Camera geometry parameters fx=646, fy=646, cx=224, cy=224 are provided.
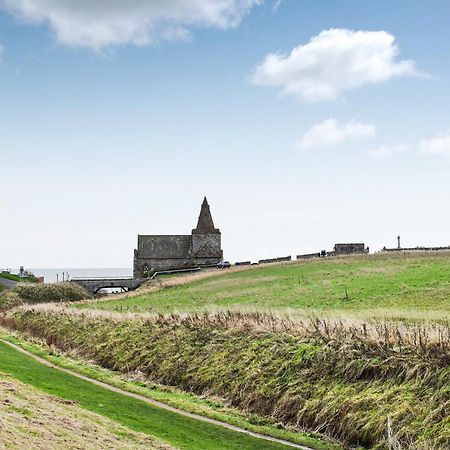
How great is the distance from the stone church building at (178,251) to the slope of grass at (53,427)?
327ft

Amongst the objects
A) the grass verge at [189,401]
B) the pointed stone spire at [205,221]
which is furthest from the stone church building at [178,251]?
the grass verge at [189,401]

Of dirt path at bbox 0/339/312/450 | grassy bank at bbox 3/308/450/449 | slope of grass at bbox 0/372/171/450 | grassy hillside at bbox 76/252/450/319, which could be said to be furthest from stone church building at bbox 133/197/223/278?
slope of grass at bbox 0/372/171/450

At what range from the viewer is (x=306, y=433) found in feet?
58.0

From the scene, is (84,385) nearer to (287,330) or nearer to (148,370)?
(148,370)

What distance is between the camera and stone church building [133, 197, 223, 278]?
117 meters

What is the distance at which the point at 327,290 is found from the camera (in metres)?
44.8

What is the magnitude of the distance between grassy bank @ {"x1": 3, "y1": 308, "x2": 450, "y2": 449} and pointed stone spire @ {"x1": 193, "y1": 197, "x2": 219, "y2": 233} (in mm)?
89526

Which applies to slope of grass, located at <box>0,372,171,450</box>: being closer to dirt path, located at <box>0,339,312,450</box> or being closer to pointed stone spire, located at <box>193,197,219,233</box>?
dirt path, located at <box>0,339,312,450</box>

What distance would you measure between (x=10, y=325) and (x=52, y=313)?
4.04 metres

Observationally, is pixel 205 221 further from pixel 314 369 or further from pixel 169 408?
pixel 314 369

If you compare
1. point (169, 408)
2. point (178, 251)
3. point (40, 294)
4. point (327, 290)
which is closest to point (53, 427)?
point (169, 408)

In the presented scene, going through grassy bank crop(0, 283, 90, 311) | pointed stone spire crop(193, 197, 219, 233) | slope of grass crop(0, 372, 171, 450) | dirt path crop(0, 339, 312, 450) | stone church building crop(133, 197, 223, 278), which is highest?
pointed stone spire crop(193, 197, 219, 233)

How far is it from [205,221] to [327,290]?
3030 inches

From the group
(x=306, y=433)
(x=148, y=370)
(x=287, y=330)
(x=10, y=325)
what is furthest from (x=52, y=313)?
(x=306, y=433)
